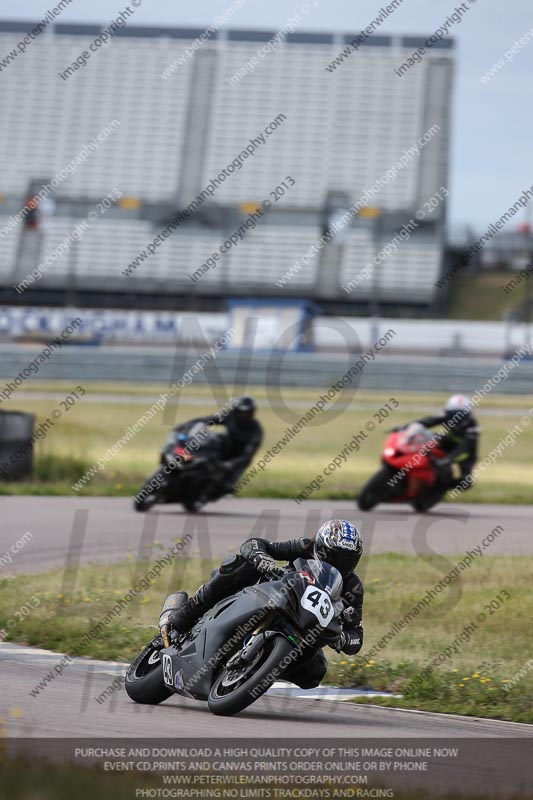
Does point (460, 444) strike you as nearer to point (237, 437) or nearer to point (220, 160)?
point (237, 437)

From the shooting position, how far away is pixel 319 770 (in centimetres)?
475

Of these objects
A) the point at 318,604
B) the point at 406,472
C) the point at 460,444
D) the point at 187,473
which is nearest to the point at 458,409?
the point at 460,444

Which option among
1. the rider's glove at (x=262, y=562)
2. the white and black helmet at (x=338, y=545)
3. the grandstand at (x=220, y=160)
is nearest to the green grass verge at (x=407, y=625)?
the white and black helmet at (x=338, y=545)

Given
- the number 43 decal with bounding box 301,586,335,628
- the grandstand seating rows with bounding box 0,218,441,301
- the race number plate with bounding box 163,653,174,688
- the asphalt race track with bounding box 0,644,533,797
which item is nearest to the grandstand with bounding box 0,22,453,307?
the grandstand seating rows with bounding box 0,218,441,301

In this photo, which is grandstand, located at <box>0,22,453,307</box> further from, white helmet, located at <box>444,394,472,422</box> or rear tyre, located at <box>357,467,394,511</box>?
rear tyre, located at <box>357,467,394,511</box>

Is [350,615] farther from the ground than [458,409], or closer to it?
closer to it

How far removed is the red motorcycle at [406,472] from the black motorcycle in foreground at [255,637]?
9561mm

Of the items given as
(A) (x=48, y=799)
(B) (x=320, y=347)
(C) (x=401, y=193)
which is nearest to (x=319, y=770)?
(A) (x=48, y=799)

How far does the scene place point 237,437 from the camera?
15.5m

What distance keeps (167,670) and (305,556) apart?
884 millimetres

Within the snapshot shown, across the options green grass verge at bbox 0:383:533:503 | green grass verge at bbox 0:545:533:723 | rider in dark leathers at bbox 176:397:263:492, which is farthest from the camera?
green grass verge at bbox 0:383:533:503

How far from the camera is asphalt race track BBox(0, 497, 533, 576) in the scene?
1180 centimetres

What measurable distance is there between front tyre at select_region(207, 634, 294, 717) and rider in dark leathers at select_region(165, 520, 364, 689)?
0.23 meters

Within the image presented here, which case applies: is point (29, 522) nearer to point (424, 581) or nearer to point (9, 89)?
point (424, 581)
